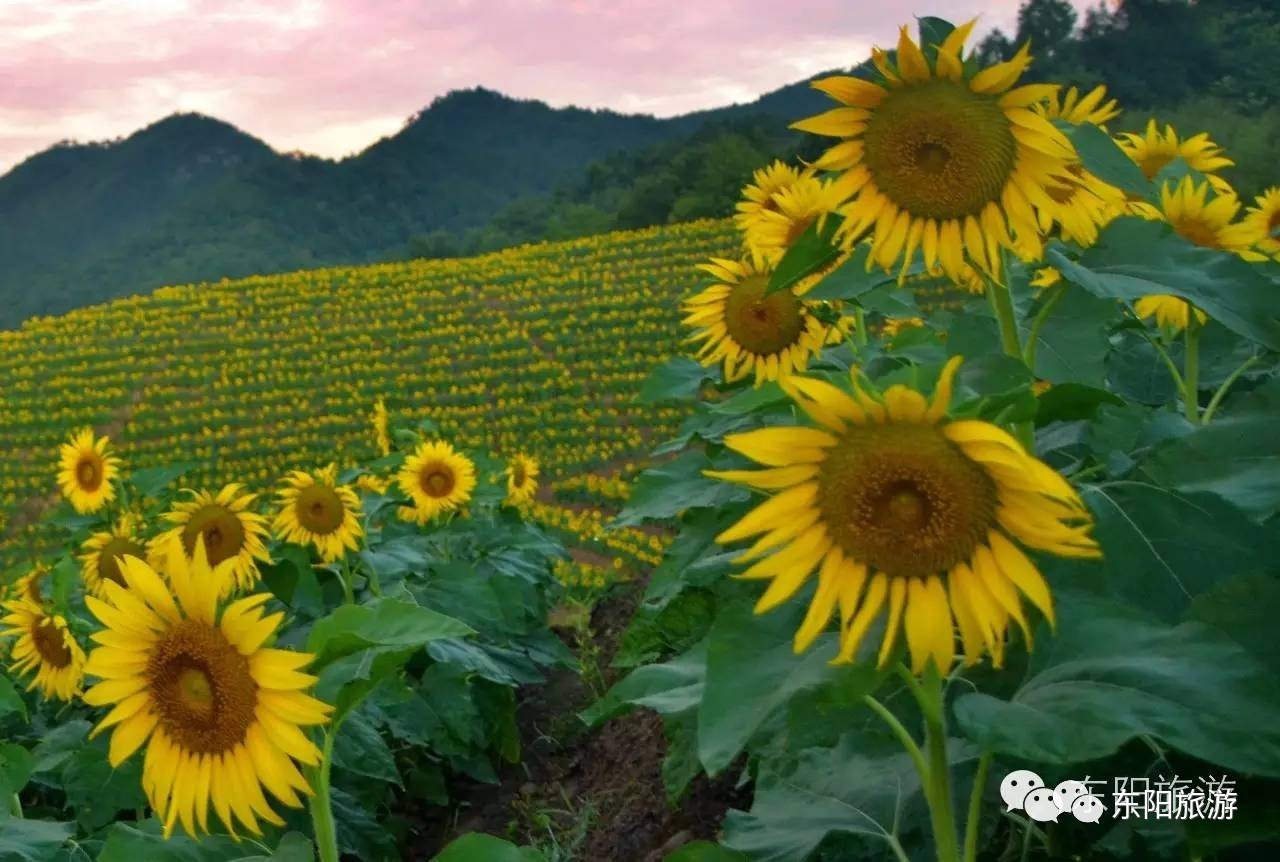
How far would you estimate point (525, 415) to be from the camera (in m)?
21.5

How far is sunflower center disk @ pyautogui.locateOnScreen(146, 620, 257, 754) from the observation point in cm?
162

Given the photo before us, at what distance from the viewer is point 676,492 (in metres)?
2.25

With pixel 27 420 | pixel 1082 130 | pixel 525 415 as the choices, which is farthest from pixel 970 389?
pixel 27 420

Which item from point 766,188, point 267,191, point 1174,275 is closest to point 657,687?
point 1174,275

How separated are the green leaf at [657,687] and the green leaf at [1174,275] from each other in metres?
0.83

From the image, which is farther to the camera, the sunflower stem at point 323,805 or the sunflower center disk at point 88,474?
the sunflower center disk at point 88,474

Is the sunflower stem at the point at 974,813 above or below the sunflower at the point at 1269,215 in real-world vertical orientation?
below

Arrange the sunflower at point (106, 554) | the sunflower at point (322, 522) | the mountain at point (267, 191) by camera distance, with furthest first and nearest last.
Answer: the mountain at point (267, 191), the sunflower at point (322, 522), the sunflower at point (106, 554)

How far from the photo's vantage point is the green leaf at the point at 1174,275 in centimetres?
163

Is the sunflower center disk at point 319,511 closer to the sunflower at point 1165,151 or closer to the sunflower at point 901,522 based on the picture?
the sunflower at point 1165,151

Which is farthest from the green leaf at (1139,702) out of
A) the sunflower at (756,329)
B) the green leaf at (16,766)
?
the green leaf at (16,766)

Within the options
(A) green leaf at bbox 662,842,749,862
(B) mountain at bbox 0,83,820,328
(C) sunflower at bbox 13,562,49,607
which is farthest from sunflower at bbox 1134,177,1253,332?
(B) mountain at bbox 0,83,820,328

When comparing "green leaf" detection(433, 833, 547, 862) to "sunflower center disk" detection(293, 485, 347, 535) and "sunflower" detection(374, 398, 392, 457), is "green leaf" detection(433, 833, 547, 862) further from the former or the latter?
"sunflower" detection(374, 398, 392, 457)

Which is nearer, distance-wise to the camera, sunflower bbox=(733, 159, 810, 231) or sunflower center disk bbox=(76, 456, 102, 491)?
sunflower bbox=(733, 159, 810, 231)
